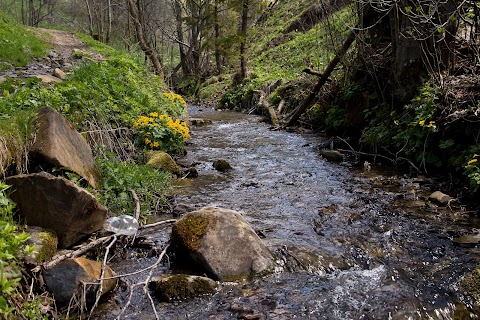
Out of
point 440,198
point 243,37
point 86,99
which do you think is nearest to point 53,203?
point 86,99

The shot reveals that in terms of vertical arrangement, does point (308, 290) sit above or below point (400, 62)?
below

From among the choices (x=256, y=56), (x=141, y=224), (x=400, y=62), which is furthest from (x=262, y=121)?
(x=256, y=56)

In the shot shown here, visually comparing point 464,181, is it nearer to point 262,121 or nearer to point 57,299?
point 57,299

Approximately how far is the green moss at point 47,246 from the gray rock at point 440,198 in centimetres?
483

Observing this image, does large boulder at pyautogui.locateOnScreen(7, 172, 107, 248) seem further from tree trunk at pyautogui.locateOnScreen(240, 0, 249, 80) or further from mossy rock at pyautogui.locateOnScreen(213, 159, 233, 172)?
tree trunk at pyautogui.locateOnScreen(240, 0, 249, 80)

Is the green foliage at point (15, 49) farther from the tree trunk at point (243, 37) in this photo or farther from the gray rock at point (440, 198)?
the tree trunk at point (243, 37)

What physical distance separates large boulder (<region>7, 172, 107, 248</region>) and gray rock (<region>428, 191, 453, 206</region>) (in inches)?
178

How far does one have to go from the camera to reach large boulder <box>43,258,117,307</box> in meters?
3.08

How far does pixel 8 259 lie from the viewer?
2658 millimetres

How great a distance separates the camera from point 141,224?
192 inches

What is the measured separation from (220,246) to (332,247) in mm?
1332

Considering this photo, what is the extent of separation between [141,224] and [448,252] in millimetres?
3489

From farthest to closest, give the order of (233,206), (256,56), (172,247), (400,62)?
(256,56) < (400,62) < (233,206) < (172,247)

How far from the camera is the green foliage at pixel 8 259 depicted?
7.48 ft
